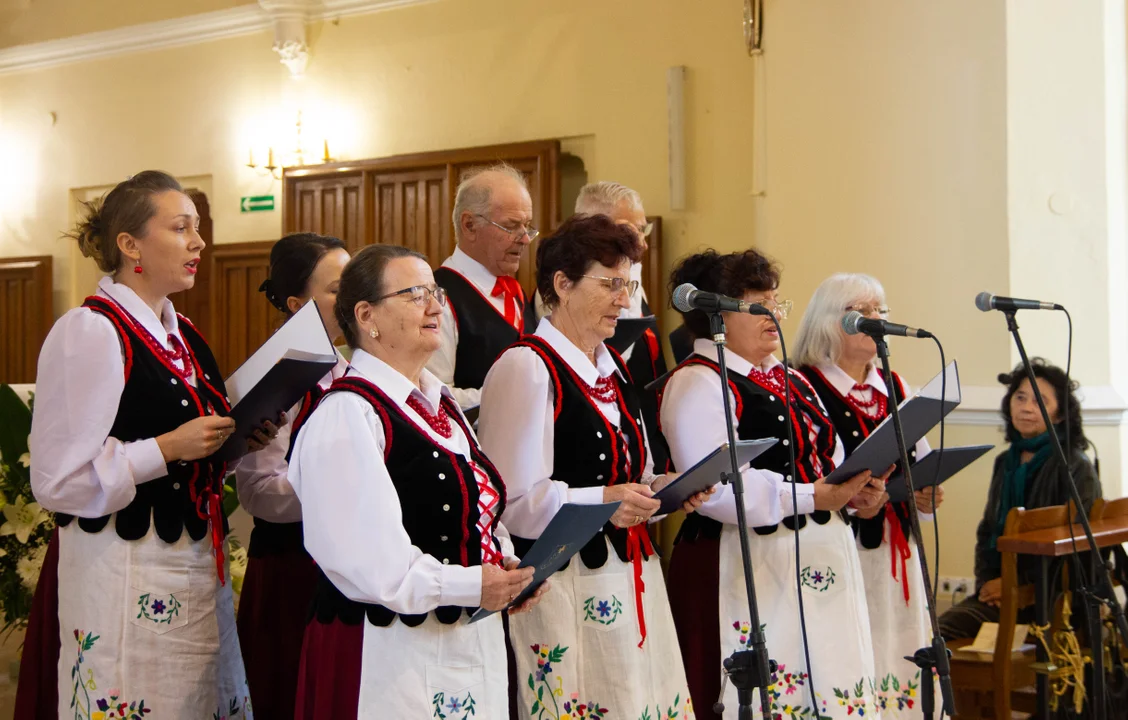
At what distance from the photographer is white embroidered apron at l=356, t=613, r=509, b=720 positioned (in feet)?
6.63

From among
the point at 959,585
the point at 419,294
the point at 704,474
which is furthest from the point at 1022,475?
the point at 419,294

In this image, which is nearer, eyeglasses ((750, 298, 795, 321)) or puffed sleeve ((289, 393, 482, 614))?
puffed sleeve ((289, 393, 482, 614))

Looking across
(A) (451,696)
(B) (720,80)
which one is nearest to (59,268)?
(B) (720,80)

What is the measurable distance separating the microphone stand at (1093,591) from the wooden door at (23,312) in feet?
26.3

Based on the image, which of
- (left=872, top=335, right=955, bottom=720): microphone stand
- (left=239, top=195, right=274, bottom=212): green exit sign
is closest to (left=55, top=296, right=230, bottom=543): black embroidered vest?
(left=872, top=335, right=955, bottom=720): microphone stand

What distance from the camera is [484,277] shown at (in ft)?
10.8

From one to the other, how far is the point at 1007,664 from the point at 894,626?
2.89 feet

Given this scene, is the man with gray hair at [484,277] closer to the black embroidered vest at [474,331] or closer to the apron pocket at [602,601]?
the black embroidered vest at [474,331]

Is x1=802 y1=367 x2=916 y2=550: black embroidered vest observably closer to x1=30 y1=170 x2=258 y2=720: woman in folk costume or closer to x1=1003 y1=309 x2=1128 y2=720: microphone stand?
x1=1003 y1=309 x2=1128 y2=720: microphone stand

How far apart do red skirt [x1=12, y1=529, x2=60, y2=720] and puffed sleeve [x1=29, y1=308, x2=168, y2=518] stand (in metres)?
0.22

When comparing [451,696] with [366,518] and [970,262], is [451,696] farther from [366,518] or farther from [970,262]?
[970,262]

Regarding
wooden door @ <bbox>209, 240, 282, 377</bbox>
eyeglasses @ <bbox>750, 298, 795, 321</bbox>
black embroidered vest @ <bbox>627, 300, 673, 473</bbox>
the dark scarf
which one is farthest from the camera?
wooden door @ <bbox>209, 240, 282, 377</bbox>

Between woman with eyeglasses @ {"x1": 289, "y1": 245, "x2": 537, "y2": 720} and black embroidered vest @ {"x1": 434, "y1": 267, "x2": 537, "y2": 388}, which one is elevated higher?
black embroidered vest @ {"x1": 434, "y1": 267, "x2": 537, "y2": 388}

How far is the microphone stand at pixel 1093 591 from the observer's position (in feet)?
8.73
